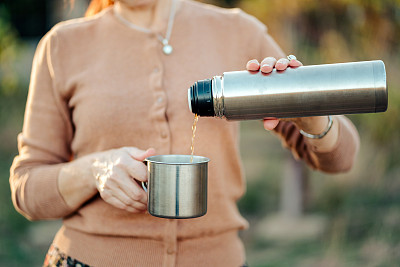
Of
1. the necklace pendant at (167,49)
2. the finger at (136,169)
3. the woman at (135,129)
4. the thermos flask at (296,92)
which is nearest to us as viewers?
the thermos flask at (296,92)

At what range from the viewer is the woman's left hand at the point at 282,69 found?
1.09m

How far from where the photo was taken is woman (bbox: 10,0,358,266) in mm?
1384

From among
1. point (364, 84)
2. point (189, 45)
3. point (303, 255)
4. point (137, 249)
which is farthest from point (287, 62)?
point (303, 255)

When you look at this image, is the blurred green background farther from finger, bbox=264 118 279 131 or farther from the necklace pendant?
finger, bbox=264 118 279 131

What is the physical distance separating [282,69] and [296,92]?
0.07 m

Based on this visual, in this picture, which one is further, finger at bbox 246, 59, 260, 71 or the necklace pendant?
the necklace pendant

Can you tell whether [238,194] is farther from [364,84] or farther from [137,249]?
[364,84]

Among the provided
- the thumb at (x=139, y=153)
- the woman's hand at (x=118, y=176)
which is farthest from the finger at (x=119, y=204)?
the thumb at (x=139, y=153)

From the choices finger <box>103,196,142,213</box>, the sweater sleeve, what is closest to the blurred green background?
the sweater sleeve

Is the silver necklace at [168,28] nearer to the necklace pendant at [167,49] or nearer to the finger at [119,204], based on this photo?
the necklace pendant at [167,49]

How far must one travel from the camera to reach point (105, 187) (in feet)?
4.11

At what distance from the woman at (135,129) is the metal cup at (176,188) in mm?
240

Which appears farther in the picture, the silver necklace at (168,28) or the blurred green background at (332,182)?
the blurred green background at (332,182)

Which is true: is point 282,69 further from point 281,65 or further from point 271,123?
point 271,123
